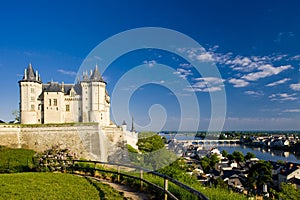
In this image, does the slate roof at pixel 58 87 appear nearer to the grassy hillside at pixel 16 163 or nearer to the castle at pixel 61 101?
the castle at pixel 61 101

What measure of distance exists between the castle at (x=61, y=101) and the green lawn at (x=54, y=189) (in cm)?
Result: 2506

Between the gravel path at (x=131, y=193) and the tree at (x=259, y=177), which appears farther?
the tree at (x=259, y=177)

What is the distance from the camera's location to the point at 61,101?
109ft

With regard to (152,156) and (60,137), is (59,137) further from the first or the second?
(152,156)

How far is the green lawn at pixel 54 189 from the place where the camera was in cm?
565

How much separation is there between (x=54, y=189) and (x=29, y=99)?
98.2 ft

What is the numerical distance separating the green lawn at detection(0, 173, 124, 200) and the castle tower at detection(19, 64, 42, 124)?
27286 millimetres

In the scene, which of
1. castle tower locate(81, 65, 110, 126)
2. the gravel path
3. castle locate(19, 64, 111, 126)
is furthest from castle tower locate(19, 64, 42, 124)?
the gravel path

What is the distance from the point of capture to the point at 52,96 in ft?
109

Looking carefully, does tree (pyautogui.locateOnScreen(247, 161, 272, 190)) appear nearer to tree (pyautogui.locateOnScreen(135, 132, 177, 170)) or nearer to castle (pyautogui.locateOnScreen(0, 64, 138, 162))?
tree (pyautogui.locateOnScreen(135, 132, 177, 170))

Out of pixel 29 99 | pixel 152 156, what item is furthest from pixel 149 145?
pixel 29 99

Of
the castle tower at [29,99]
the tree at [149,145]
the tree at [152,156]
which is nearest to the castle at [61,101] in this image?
the castle tower at [29,99]

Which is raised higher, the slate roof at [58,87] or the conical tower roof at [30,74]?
the conical tower roof at [30,74]

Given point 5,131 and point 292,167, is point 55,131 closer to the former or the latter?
point 5,131
